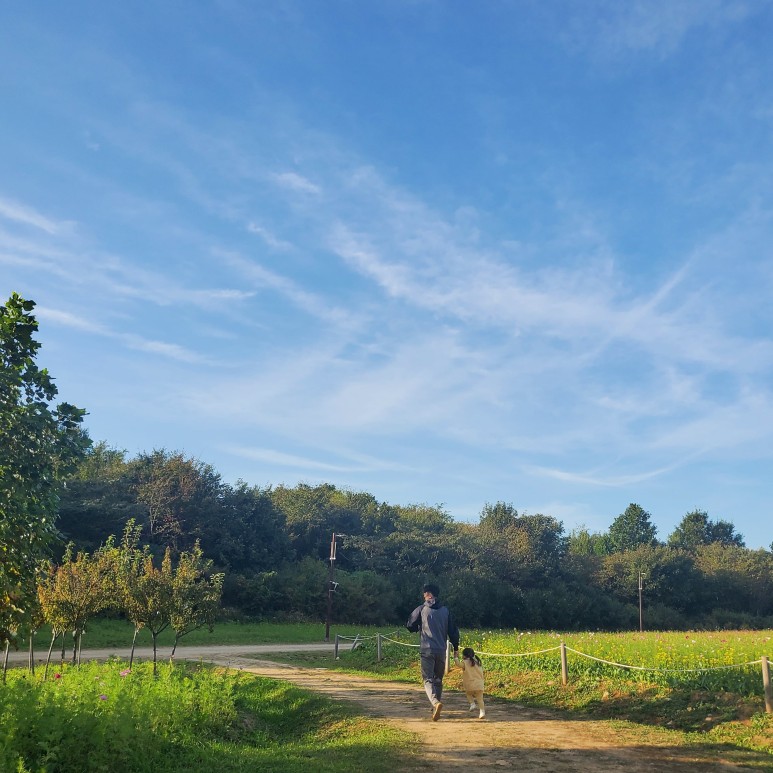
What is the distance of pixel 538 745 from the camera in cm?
978

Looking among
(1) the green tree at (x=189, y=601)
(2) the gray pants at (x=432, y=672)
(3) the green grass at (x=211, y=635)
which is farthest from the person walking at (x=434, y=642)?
(3) the green grass at (x=211, y=635)

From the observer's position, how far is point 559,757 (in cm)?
912

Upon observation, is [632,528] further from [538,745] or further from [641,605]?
[538,745]

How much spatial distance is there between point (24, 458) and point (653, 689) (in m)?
11.9

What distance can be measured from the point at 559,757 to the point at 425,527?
71540mm

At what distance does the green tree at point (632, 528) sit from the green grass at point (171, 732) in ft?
368

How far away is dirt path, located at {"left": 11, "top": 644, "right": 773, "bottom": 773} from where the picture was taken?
871cm

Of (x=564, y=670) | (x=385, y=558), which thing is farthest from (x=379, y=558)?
(x=564, y=670)

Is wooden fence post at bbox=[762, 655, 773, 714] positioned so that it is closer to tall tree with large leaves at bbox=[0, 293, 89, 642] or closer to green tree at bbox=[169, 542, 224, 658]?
tall tree with large leaves at bbox=[0, 293, 89, 642]

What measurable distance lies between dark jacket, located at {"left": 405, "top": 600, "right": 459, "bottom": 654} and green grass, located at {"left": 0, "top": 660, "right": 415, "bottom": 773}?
1.50m

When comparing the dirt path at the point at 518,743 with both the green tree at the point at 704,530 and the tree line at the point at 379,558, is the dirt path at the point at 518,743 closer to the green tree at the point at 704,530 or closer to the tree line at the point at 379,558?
the tree line at the point at 379,558

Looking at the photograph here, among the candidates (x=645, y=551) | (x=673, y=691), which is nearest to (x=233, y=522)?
(x=645, y=551)

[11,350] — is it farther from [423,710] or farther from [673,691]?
[673,691]

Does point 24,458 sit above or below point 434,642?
above
